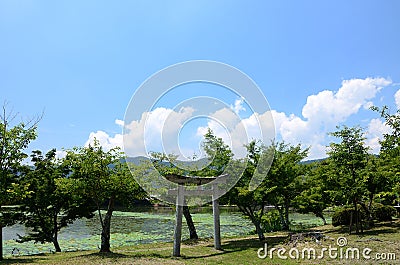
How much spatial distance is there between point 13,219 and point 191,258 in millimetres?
9686

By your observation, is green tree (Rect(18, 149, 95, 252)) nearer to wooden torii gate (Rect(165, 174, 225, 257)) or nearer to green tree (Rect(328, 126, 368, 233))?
wooden torii gate (Rect(165, 174, 225, 257))

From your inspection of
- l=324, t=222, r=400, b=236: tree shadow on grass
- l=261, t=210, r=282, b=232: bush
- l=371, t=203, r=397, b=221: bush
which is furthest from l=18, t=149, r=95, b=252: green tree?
l=371, t=203, r=397, b=221: bush

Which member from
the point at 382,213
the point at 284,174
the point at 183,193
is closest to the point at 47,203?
the point at 183,193

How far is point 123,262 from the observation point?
36.0ft

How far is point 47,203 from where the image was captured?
17.1 m

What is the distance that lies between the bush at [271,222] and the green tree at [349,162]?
741cm

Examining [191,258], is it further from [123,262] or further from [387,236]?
[387,236]

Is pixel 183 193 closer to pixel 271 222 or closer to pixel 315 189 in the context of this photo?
pixel 315 189

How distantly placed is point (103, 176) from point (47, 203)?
5232 millimetres

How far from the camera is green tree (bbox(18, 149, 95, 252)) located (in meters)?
16.8

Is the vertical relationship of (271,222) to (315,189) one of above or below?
below

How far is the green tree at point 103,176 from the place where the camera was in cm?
1383

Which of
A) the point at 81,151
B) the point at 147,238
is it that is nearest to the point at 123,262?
the point at 81,151

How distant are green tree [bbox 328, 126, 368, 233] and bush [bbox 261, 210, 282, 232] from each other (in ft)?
24.3
